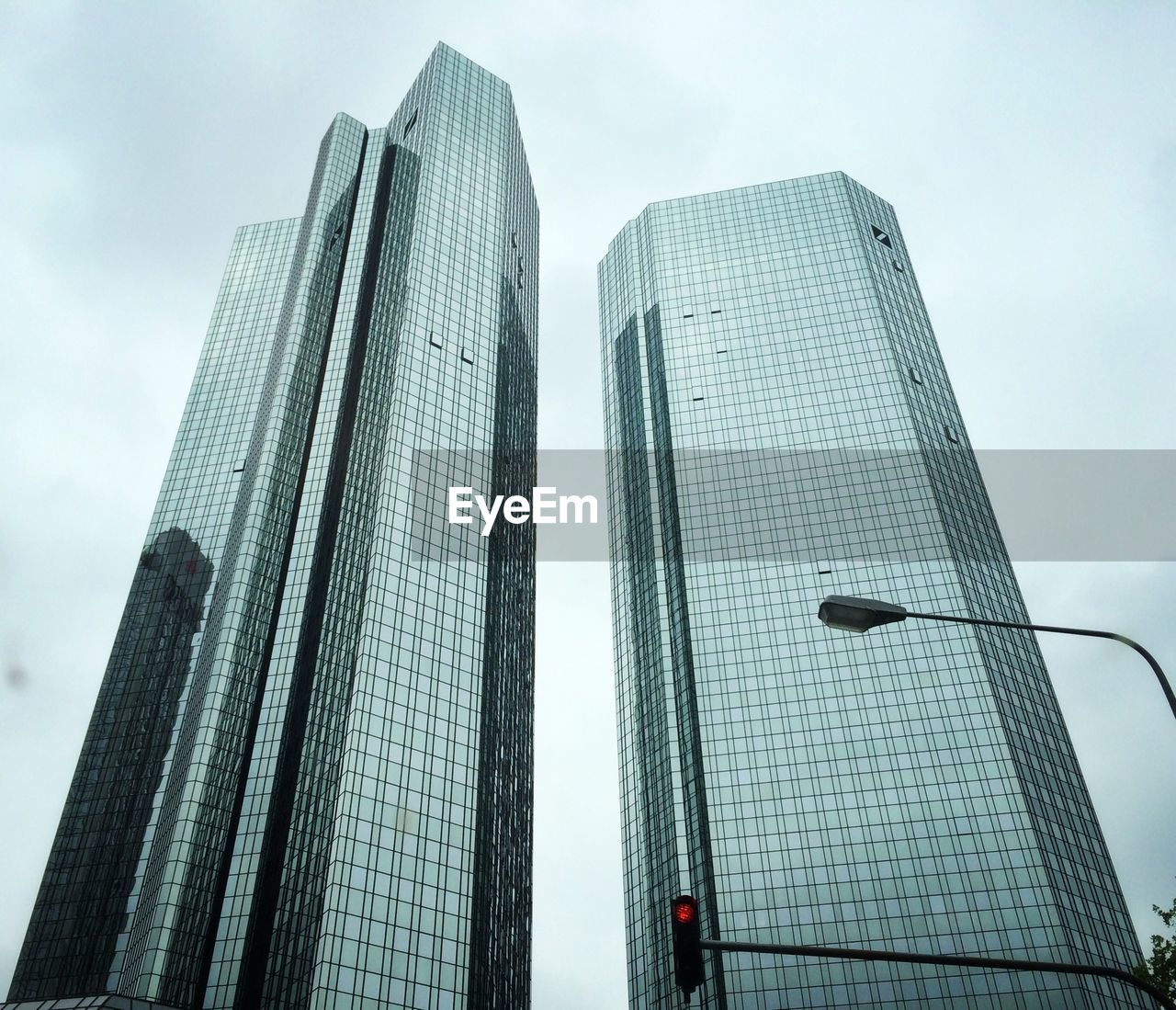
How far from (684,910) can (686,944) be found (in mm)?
426

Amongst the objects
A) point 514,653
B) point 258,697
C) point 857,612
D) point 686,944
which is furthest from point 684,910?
point 514,653

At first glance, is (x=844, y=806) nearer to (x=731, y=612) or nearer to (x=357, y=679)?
(x=731, y=612)

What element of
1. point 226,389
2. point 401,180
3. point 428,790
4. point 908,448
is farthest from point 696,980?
point 226,389

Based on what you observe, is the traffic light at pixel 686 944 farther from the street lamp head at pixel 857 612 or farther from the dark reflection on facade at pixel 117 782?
the dark reflection on facade at pixel 117 782

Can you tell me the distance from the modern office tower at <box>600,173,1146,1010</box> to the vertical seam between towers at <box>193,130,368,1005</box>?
4434 centimetres

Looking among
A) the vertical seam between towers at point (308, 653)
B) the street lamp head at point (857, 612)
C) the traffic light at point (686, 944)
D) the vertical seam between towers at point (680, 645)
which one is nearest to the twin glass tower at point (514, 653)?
the vertical seam between towers at point (308, 653)

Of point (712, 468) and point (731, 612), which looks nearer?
point (731, 612)

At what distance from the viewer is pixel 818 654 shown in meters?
116

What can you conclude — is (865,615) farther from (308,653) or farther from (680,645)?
(680,645)

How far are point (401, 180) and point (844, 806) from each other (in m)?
96.2

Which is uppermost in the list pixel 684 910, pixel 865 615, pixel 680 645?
pixel 680 645

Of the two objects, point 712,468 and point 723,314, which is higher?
point 723,314

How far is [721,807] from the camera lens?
110 metres

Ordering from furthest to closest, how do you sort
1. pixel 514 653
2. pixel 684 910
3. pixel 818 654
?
pixel 514 653, pixel 818 654, pixel 684 910
